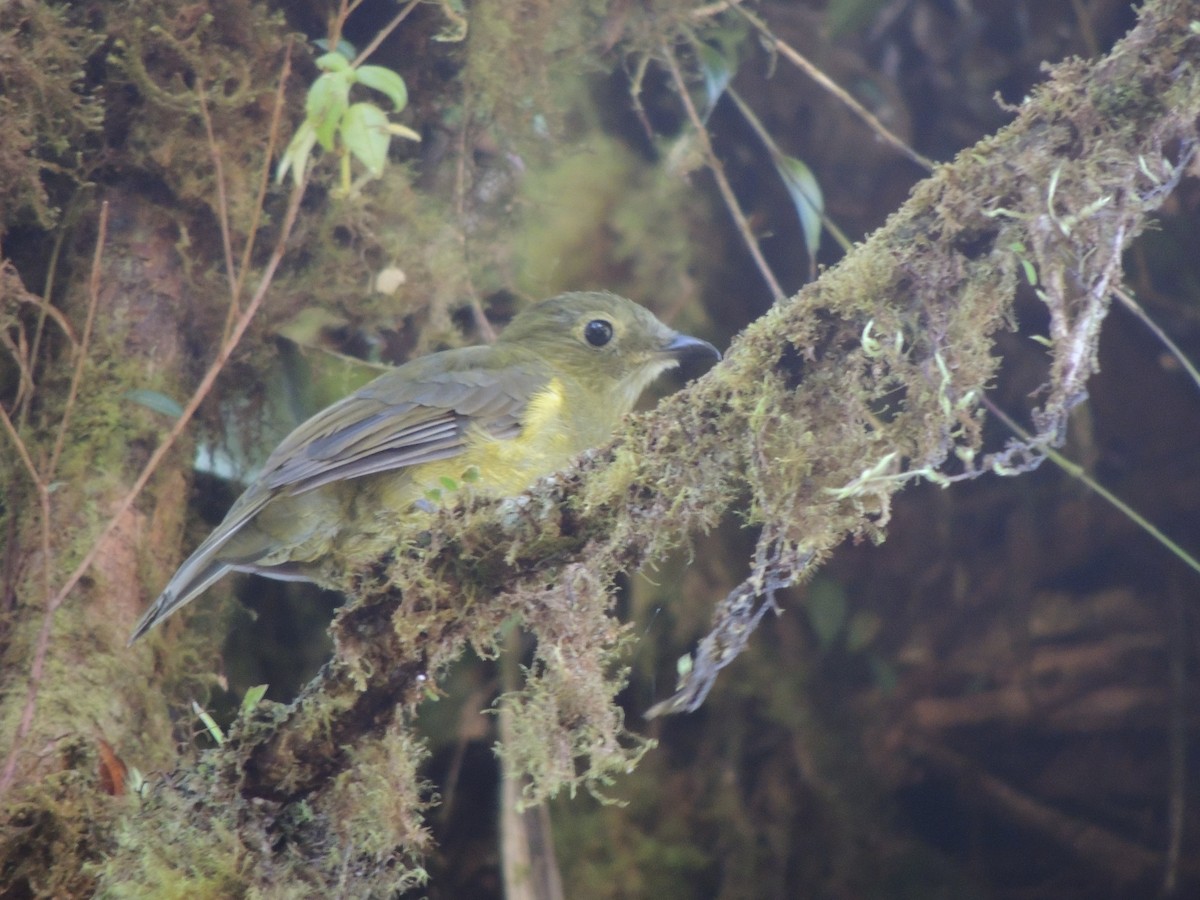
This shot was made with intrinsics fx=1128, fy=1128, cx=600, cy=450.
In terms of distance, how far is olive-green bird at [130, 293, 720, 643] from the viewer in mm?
2936

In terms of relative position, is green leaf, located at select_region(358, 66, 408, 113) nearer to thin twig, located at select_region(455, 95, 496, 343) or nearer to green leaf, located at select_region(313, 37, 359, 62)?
green leaf, located at select_region(313, 37, 359, 62)

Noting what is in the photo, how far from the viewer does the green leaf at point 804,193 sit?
146 inches

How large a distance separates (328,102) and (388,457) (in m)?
0.90

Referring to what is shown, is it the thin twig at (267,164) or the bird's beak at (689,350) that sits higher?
the thin twig at (267,164)

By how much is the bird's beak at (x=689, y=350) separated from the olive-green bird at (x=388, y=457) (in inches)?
15.6

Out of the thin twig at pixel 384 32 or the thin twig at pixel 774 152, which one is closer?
the thin twig at pixel 384 32

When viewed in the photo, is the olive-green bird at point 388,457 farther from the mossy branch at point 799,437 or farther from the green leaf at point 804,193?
the green leaf at point 804,193

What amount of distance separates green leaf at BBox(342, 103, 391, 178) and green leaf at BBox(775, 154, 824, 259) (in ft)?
4.92

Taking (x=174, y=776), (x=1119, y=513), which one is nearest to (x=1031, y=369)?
(x=1119, y=513)

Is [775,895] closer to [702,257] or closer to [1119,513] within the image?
[1119,513]

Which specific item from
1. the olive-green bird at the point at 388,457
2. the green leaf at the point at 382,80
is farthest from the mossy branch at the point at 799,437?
the green leaf at the point at 382,80

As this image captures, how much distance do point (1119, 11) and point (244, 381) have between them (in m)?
3.24

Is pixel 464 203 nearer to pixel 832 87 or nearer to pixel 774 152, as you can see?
pixel 774 152

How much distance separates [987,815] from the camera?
399 centimetres
